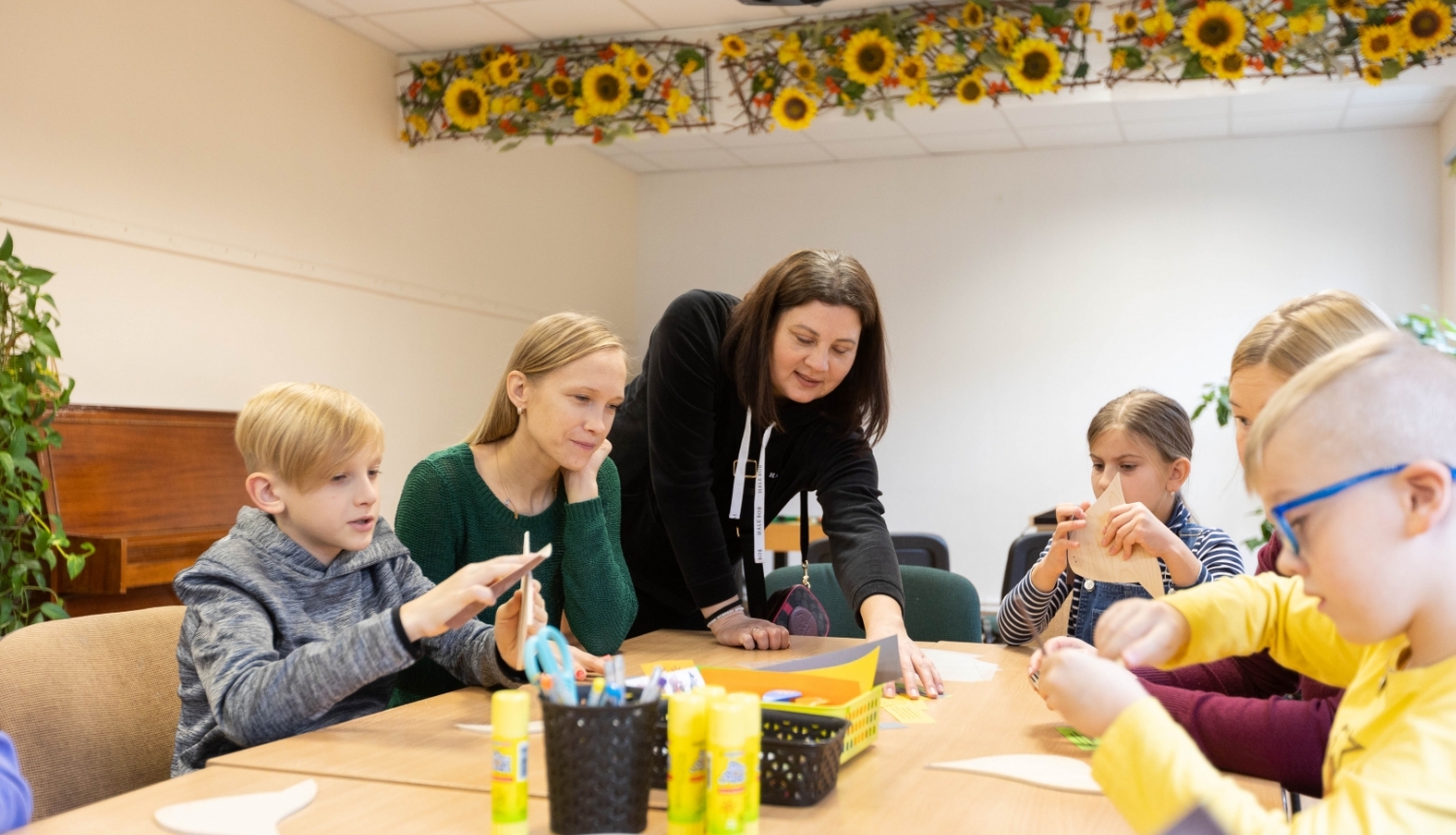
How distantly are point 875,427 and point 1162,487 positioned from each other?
580 mm

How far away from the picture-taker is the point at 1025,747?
1.33 m

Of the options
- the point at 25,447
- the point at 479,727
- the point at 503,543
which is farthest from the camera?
the point at 25,447

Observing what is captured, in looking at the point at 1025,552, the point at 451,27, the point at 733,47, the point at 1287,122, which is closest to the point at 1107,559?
the point at 1025,552

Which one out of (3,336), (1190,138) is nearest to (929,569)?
(3,336)

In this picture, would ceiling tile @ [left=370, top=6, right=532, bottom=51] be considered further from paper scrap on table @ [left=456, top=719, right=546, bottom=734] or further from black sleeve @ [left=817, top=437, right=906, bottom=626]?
paper scrap on table @ [left=456, top=719, right=546, bottom=734]

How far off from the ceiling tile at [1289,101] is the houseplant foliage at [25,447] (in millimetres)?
5027

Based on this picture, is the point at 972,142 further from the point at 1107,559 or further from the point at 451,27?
the point at 1107,559

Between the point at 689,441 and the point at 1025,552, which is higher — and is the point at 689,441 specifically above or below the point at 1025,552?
above

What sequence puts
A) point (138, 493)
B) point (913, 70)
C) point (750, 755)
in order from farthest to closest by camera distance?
point (913, 70)
point (138, 493)
point (750, 755)

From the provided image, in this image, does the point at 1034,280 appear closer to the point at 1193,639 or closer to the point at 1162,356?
the point at 1162,356

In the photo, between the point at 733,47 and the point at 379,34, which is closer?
the point at 733,47

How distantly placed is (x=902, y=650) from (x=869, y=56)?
3388 millimetres

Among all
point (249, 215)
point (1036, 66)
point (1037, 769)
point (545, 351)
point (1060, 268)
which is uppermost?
point (1036, 66)

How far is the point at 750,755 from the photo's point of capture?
919mm
